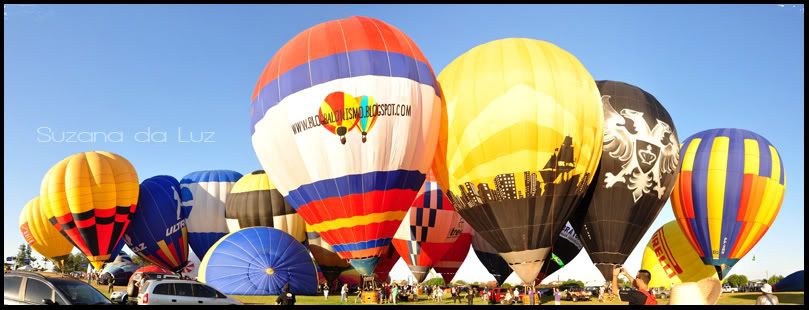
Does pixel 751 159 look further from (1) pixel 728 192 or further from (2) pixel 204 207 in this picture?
(2) pixel 204 207

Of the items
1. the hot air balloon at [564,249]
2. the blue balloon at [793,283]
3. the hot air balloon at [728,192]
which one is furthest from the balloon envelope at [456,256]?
the blue balloon at [793,283]

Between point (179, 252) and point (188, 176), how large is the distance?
571 cm

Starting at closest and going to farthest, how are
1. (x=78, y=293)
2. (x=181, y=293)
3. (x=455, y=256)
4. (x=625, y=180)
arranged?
(x=78, y=293), (x=181, y=293), (x=625, y=180), (x=455, y=256)

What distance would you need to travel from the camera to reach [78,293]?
861 centimetres

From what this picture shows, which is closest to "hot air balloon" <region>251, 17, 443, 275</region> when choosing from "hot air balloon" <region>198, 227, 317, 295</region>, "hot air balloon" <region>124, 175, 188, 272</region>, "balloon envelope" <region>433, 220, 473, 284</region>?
"hot air balloon" <region>198, 227, 317, 295</region>

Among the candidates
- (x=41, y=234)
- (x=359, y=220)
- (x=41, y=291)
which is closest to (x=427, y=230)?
(x=359, y=220)

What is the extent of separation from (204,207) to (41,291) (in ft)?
88.4

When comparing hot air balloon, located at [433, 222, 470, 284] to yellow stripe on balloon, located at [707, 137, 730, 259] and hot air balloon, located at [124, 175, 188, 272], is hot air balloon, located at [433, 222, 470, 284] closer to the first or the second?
yellow stripe on balloon, located at [707, 137, 730, 259]

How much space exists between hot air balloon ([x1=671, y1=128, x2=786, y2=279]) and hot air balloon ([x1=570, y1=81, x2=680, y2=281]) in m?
4.11

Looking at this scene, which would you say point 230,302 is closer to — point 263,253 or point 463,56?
point 263,253

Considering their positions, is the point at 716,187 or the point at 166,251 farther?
the point at 166,251

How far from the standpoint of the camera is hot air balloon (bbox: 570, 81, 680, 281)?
2134cm

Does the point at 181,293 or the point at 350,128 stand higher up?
the point at 350,128

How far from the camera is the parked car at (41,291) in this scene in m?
8.28
